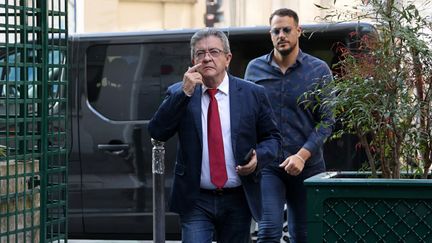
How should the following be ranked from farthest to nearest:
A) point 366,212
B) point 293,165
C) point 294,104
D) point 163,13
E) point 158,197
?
point 163,13
point 158,197
point 294,104
point 293,165
point 366,212

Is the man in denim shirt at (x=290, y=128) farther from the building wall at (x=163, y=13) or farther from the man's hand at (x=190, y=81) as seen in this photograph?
the building wall at (x=163, y=13)

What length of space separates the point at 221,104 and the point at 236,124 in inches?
5.2

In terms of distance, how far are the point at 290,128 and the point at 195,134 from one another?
Answer: 133 cm

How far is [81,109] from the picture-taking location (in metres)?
9.66

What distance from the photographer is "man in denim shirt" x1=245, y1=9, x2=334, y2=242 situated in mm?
6484

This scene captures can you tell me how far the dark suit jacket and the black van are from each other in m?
3.89

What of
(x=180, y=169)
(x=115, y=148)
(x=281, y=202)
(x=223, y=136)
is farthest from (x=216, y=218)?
(x=115, y=148)

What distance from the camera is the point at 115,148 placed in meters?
9.57

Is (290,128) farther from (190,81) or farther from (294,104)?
(190,81)

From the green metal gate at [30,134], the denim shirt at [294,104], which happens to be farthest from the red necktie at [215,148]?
Result: the denim shirt at [294,104]

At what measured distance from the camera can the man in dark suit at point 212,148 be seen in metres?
5.45

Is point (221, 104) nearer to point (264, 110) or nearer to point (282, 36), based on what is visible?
point (264, 110)

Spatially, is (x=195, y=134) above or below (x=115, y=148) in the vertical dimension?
above

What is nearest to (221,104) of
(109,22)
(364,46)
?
(364,46)
